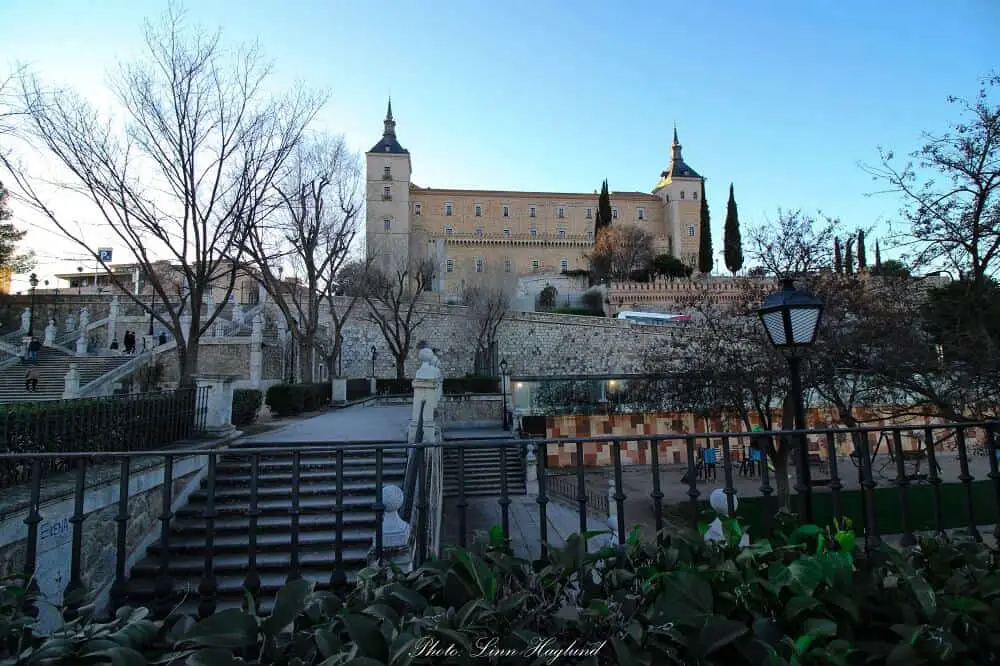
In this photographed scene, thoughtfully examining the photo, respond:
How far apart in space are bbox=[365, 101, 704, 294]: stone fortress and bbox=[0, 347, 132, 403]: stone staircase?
135 feet

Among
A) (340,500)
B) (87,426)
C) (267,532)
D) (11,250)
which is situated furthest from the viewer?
(11,250)

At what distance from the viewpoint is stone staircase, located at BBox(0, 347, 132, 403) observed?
1947 centimetres

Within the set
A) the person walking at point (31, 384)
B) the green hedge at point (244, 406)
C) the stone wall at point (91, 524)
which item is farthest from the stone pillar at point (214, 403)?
the person walking at point (31, 384)

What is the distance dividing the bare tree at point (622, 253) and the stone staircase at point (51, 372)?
41.3 meters

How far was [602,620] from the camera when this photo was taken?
1702mm

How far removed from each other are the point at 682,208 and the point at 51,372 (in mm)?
65831

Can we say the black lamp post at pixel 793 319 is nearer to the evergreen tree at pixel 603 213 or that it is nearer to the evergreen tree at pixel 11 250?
the evergreen tree at pixel 11 250

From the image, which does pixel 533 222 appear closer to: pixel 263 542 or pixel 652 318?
pixel 652 318

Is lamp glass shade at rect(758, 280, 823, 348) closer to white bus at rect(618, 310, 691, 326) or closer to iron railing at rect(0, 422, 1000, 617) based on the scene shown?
iron railing at rect(0, 422, 1000, 617)

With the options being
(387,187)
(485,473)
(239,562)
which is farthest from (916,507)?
(387,187)

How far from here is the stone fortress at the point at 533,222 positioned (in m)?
65.9

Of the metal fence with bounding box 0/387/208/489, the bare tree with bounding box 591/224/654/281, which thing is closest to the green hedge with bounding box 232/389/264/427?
the metal fence with bounding box 0/387/208/489

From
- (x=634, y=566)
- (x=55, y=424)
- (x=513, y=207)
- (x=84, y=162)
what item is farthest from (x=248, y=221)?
(x=513, y=207)

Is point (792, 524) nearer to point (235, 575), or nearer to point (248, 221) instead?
point (235, 575)
